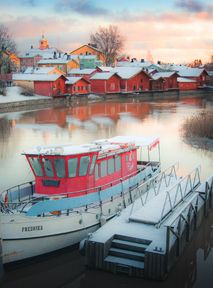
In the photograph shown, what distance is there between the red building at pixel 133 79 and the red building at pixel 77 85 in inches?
300

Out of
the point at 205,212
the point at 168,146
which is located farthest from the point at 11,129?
the point at 205,212

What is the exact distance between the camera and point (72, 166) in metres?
13.5

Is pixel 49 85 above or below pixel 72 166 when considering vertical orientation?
above

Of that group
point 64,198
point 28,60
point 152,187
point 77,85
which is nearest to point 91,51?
point 28,60

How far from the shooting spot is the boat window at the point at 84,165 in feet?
44.5

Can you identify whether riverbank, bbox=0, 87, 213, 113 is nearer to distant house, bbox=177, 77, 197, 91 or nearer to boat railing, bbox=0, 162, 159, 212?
distant house, bbox=177, 77, 197, 91

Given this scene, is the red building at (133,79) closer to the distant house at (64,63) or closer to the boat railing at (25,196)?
the distant house at (64,63)

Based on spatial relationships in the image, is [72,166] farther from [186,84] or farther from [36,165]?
[186,84]

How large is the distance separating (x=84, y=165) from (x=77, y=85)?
54.1 meters

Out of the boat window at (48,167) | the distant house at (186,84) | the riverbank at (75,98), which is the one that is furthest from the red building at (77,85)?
the boat window at (48,167)

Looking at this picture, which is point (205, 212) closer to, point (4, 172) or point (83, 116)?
point (4, 172)

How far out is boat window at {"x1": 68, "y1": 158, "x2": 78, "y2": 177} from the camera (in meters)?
13.4

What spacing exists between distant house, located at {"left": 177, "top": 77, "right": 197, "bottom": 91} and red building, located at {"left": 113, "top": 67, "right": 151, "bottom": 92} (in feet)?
29.3

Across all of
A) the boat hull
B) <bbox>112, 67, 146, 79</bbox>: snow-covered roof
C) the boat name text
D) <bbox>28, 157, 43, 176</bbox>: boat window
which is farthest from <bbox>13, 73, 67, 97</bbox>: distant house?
the boat name text
